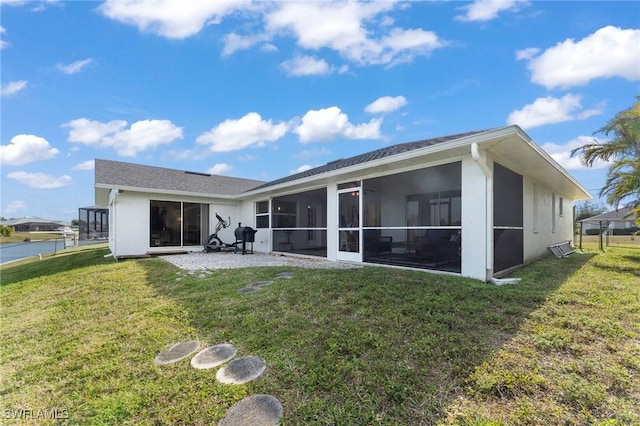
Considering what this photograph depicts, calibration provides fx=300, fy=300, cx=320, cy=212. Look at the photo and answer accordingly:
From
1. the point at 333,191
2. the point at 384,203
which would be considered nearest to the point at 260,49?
the point at 333,191

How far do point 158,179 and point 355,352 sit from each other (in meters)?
12.7

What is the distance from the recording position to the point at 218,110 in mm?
15273

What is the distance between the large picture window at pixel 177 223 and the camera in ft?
39.5

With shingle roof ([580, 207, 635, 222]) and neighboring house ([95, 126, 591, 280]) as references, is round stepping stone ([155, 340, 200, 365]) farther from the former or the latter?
shingle roof ([580, 207, 635, 222])

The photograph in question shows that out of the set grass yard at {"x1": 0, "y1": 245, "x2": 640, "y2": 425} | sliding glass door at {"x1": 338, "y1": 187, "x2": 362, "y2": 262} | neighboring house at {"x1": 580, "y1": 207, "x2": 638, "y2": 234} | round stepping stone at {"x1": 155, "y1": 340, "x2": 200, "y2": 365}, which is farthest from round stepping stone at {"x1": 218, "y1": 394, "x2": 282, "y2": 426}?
neighboring house at {"x1": 580, "y1": 207, "x2": 638, "y2": 234}

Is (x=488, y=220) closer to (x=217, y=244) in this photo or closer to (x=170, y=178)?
(x=217, y=244)

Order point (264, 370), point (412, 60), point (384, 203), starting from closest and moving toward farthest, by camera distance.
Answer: point (264, 370), point (384, 203), point (412, 60)

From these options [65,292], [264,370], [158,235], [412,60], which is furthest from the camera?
[158,235]

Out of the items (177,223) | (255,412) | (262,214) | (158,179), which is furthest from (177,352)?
(158,179)

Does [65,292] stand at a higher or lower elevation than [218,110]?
lower

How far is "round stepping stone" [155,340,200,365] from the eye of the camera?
3.29 m

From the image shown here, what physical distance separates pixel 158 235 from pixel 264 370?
10964 mm

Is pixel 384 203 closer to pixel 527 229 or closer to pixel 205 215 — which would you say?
pixel 527 229

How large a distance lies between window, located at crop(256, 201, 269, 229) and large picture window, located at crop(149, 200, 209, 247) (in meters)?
2.44
